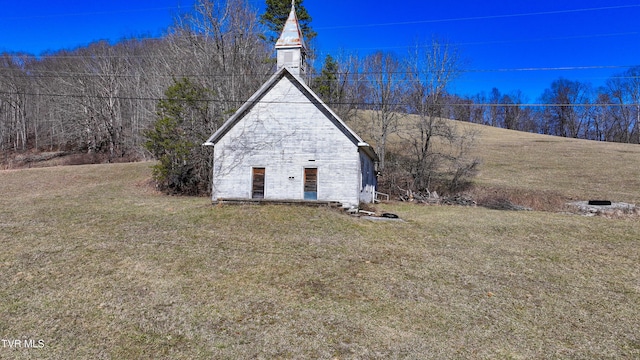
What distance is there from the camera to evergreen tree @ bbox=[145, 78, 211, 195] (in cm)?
2233

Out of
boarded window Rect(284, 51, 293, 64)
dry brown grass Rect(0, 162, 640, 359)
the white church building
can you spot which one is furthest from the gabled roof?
dry brown grass Rect(0, 162, 640, 359)

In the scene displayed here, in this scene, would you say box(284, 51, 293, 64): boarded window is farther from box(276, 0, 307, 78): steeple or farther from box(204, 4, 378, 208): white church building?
box(204, 4, 378, 208): white church building

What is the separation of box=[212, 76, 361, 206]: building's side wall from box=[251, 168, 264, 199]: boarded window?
21 centimetres

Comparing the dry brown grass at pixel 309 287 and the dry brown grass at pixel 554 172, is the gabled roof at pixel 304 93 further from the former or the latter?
the dry brown grass at pixel 554 172

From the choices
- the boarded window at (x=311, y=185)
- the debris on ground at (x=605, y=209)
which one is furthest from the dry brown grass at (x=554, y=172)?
the boarded window at (x=311, y=185)

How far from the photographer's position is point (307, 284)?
343 inches

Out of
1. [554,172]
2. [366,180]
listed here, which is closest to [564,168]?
[554,172]

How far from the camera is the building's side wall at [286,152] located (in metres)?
17.2

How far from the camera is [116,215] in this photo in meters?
15.1

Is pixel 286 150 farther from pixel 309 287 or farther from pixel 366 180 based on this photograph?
pixel 309 287

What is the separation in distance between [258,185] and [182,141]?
25.7 feet

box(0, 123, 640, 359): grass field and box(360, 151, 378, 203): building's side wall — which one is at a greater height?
box(360, 151, 378, 203): building's side wall

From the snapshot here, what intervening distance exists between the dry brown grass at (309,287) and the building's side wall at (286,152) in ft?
7.83

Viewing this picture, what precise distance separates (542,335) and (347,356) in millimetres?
3689
